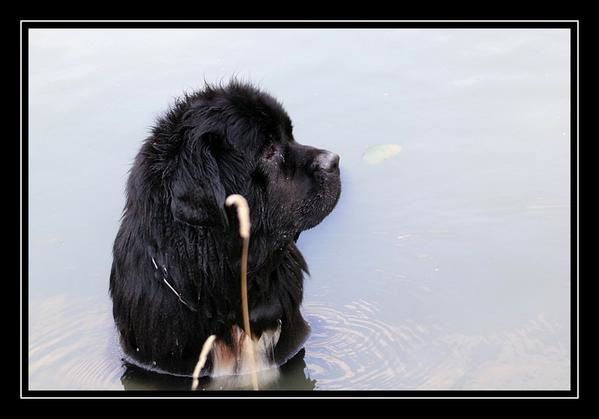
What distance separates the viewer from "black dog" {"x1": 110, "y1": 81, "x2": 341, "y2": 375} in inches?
175

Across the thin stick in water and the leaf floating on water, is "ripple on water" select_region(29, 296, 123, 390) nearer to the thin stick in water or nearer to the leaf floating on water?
the thin stick in water

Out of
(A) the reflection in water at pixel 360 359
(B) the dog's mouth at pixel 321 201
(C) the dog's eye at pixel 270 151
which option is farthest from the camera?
(A) the reflection in water at pixel 360 359

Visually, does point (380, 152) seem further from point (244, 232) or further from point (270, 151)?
point (244, 232)

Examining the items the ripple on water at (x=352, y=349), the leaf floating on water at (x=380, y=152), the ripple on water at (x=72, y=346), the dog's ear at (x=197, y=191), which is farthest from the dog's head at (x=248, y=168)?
the leaf floating on water at (x=380, y=152)

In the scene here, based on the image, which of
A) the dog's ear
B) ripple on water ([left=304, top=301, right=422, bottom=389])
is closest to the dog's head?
the dog's ear

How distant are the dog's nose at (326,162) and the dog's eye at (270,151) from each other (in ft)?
0.74

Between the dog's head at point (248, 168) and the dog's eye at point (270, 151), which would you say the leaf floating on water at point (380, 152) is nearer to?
the dog's head at point (248, 168)

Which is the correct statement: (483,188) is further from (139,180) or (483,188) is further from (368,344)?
(139,180)

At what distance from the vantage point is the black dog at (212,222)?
4.46 meters

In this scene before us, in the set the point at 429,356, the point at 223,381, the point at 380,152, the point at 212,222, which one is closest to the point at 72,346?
the point at 223,381

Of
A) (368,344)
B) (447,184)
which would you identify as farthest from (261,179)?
(447,184)

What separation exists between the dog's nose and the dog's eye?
0.23 meters

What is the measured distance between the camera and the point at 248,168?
456 cm

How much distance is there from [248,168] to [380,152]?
2726mm
